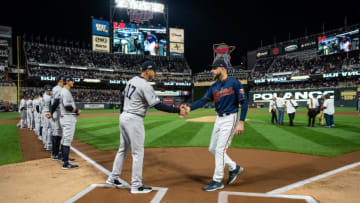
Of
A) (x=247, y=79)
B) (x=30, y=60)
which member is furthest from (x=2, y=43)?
(x=247, y=79)

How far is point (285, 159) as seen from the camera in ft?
20.2

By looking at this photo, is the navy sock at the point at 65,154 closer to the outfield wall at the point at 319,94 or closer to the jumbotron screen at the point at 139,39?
the outfield wall at the point at 319,94

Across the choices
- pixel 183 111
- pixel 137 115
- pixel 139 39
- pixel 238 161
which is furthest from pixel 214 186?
pixel 139 39

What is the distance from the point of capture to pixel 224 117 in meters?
4.06

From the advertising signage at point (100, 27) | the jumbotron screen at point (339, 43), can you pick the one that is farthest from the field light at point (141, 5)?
the jumbotron screen at point (339, 43)

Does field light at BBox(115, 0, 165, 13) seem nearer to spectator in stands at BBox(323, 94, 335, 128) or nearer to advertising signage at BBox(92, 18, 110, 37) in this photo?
advertising signage at BBox(92, 18, 110, 37)

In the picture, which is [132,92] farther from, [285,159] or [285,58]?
[285,58]

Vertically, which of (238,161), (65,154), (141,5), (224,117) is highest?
(141,5)

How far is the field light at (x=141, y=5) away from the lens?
52.8 meters

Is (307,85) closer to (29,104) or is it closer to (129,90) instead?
(29,104)

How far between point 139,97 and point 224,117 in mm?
1471

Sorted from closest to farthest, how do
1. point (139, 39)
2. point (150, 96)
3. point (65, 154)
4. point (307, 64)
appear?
point (150, 96) → point (65, 154) → point (307, 64) → point (139, 39)

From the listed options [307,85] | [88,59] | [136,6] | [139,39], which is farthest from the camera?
[139,39]

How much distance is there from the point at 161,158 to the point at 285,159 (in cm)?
324
